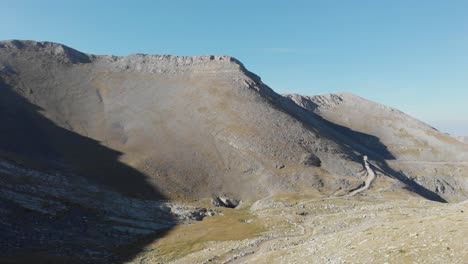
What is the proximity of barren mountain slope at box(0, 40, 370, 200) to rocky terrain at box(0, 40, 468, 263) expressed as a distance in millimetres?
580

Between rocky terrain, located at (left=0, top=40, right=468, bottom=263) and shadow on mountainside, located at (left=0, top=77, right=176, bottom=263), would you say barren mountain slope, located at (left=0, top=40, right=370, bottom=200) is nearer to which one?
rocky terrain, located at (left=0, top=40, right=468, bottom=263)

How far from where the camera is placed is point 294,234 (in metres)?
71.0

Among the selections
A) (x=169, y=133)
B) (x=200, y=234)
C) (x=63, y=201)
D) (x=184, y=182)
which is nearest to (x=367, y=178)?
(x=184, y=182)

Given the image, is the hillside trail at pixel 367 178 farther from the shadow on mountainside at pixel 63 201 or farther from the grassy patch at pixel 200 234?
the shadow on mountainside at pixel 63 201

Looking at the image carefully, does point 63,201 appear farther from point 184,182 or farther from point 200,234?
point 184,182

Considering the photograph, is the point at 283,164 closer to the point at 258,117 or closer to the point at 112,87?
the point at 258,117

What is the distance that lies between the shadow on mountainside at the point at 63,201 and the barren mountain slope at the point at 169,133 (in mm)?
781

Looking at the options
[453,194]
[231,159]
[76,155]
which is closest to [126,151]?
[76,155]

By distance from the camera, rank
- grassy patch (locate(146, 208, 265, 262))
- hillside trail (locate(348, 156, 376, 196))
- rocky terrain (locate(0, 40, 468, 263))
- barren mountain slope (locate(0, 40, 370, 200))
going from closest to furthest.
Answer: rocky terrain (locate(0, 40, 468, 263))
grassy patch (locate(146, 208, 265, 262))
hillside trail (locate(348, 156, 376, 196))
barren mountain slope (locate(0, 40, 370, 200))

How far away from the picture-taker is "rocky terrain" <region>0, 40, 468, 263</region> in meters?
62.9

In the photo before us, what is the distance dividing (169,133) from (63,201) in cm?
7043

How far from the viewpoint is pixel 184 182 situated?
128m

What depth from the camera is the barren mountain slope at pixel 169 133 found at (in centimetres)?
13062

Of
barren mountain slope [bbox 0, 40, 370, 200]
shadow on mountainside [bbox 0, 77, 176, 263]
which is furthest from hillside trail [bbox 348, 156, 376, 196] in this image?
shadow on mountainside [bbox 0, 77, 176, 263]
